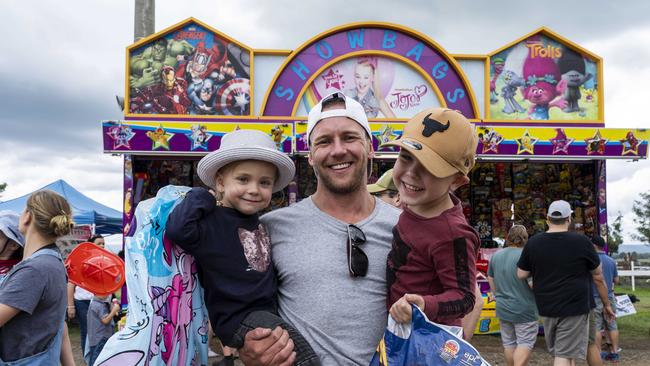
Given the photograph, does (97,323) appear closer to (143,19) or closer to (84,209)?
(143,19)

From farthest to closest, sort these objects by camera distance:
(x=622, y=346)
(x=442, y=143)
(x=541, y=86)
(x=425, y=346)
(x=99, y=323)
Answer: (x=541, y=86) < (x=622, y=346) < (x=99, y=323) < (x=442, y=143) < (x=425, y=346)

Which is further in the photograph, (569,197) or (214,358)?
(569,197)

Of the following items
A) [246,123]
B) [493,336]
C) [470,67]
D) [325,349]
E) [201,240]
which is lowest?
[493,336]

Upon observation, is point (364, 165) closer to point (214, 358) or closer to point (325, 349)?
point (325, 349)

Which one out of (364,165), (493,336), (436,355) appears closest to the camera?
(436,355)

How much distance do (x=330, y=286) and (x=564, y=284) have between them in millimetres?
3940

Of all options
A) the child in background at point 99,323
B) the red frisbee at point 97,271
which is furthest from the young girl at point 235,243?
the child in background at point 99,323

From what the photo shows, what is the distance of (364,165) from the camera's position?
216cm

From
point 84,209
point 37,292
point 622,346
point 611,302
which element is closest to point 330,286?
point 37,292

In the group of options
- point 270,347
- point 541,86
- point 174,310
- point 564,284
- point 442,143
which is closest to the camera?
point 270,347

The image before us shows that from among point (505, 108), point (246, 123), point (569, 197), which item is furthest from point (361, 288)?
point (569, 197)

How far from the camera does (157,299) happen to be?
197cm

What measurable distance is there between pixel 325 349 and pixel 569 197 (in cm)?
831

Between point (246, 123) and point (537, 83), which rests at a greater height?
point (537, 83)
